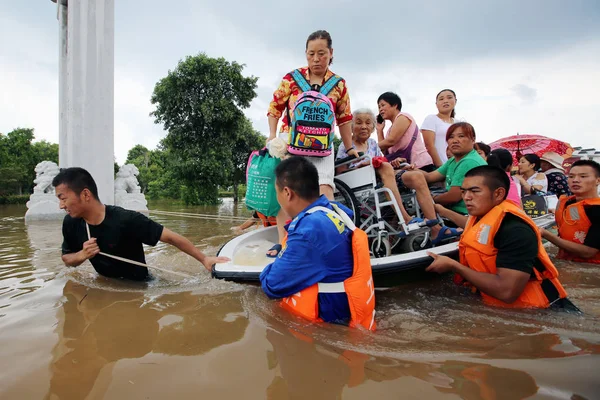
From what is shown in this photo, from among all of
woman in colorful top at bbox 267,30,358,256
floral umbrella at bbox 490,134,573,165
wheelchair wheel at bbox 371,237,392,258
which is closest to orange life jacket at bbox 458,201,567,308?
wheelchair wheel at bbox 371,237,392,258

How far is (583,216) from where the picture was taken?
4180 mm

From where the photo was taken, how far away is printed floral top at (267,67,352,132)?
11.3 feet

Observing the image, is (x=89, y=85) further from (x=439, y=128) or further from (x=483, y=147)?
(x=483, y=147)

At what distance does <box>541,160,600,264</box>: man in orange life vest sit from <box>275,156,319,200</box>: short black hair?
130 inches

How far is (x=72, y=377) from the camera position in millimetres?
1528

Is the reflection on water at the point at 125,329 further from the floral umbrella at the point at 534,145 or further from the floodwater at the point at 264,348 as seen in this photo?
the floral umbrella at the point at 534,145

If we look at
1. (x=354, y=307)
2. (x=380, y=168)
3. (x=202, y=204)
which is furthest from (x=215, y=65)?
(x=354, y=307)

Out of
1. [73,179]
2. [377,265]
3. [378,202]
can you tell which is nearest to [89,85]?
[73,179]

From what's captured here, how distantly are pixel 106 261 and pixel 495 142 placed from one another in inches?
402

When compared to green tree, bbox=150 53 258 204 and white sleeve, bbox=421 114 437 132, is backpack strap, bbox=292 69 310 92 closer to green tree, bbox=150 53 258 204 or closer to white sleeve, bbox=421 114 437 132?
white sleeve, bbox=421 114 437 132

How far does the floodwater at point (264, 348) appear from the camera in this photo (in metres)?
1.44

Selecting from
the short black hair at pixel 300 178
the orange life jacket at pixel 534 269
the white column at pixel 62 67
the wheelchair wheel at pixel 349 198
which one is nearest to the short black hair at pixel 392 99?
the wheelchair wheel at pixel 349 198

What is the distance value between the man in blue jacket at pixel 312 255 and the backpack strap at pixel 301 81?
1457 mm

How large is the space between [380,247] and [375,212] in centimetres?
38
